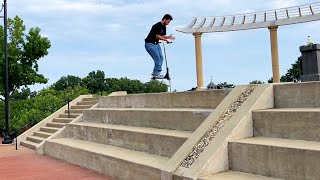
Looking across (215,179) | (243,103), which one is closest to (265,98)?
(243,103)

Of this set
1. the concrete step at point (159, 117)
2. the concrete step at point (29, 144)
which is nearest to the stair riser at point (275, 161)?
the concrete step at point (159, 117)

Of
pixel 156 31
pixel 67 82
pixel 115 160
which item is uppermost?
pixel 67 82

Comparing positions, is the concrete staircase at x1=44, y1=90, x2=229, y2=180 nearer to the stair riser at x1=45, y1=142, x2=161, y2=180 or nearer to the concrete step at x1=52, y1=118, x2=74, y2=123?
the stair riser at x1=45, y1=142, x2=161, y2=180

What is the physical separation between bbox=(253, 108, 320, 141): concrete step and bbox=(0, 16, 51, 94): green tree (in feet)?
77.9

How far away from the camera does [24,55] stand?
27.8 m

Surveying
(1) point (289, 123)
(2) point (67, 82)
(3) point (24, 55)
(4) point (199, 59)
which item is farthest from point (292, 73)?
(2) point (67, 82)

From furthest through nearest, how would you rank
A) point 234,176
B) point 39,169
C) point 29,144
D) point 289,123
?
1. point 29,144
2. point 39,169
3. point 289,123
4. point 234,176

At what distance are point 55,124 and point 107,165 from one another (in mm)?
9413

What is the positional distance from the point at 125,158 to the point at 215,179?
9.73ft

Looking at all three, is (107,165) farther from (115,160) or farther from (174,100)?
(174,100)

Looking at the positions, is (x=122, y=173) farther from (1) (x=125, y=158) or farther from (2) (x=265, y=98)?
(2) (x=265, y=98)

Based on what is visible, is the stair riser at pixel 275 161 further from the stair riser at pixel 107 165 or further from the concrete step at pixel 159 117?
the concrete step at pixel 159 117

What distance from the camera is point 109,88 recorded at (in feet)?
274

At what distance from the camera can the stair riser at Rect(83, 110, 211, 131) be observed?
8.05 meters
